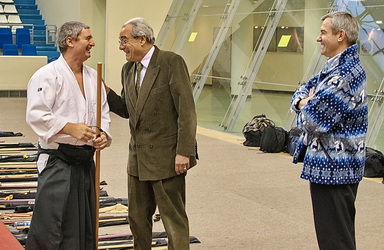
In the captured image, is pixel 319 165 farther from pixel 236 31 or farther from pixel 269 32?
pixel 236 31

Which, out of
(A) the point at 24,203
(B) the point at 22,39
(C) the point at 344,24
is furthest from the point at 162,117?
(B) the point at 22,39

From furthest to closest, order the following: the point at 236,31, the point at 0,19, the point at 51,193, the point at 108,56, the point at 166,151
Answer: the point at 0,19 → the point at 108,56 → the point at 236,31 → the point at 166,151 → the point at 51,193

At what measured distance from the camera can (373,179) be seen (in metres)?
9.03

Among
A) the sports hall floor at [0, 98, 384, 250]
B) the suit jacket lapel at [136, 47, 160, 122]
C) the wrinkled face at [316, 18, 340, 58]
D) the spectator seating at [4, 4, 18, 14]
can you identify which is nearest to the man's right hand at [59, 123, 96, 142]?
the suit jacket lapel at [136, 47, 160, 122]

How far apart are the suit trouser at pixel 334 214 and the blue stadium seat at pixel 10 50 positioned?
17.8 metres

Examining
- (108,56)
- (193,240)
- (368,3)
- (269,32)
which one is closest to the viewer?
(193,240)

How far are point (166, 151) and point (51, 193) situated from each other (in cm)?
81

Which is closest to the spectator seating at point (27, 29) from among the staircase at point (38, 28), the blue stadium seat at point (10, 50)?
the staircase at point (38, 28)

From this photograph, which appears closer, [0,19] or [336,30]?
[336,30]

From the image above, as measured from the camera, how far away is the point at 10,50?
20.8m

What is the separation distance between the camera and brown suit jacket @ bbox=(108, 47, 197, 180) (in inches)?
184

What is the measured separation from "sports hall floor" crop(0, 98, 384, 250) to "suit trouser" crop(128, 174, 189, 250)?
1.18 m

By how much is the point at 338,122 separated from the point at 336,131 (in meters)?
0.05

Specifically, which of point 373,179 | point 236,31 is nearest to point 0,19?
point 236,31
